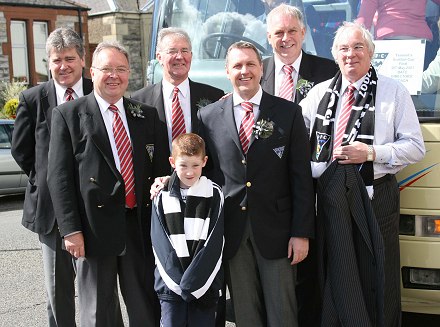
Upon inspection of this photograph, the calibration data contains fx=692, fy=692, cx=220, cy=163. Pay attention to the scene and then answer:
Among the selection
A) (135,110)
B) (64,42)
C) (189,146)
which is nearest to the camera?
(189,146)

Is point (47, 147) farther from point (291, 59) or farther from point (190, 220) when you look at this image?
point (291, 59)

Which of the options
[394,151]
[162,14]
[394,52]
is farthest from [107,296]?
[162,14]

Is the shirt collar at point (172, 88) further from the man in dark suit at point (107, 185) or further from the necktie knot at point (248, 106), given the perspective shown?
the necktie knot at point (248, 106)

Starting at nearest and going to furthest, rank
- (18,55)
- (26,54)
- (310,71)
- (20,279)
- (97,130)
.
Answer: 1. (97,130)
2. (310,71)
3. (20,279)
4. (18,55)
5. (26,54)

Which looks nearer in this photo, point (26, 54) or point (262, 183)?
point (262, 183)

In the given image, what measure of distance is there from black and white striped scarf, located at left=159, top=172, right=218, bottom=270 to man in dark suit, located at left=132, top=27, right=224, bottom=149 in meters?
0.66

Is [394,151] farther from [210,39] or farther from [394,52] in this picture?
[210,39]

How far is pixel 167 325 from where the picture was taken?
3721mm

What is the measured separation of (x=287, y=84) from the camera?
439 cm

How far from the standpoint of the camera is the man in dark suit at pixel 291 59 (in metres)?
4.25

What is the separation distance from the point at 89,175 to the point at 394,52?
2109 millimetres

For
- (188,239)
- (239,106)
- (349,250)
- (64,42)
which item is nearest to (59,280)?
(188,239)

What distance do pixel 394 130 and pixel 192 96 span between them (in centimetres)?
127

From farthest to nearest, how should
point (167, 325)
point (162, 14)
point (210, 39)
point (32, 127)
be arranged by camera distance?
point (162, 14) → point (210, 39) → point (32, 127) → point (167, 325)
